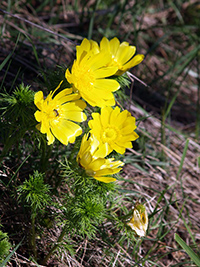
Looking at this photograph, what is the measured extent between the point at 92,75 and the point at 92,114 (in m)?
0.18

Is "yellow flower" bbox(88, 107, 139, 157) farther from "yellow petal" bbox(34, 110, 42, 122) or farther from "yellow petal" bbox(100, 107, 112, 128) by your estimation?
"yellow petal" bbox(34, 110, 42, 122)

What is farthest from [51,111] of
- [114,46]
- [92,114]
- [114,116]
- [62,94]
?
[114,46]

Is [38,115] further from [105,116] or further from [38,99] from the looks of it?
[105,116]

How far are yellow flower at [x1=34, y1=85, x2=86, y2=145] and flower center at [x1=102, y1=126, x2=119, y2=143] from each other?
12 cm

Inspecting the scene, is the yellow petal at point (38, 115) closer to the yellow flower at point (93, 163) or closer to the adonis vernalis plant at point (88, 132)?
the adonis vernalis plant at point (88, 132)

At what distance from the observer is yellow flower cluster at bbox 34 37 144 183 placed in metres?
1.31

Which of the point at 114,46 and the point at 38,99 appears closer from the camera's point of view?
the point at 38,99

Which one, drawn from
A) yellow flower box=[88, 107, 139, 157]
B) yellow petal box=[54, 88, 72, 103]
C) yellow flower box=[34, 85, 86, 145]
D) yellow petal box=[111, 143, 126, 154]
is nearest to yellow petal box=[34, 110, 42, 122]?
yellow flower box=[34, 85, 86, 145]

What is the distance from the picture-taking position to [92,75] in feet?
4.84

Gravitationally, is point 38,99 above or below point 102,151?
above

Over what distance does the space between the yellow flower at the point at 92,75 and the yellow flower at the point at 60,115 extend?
4 cm

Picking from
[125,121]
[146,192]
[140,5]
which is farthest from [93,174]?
[140,5]

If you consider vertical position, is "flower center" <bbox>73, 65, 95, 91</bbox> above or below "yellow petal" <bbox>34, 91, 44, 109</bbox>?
above

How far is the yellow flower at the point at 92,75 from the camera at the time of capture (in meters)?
1.36
